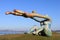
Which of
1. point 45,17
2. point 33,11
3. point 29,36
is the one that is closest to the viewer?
point 33,11

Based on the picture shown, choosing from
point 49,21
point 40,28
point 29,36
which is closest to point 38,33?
point 40,28

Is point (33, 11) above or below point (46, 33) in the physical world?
above

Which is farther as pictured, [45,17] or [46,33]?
[46,33]

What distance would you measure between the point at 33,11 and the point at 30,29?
337 cm

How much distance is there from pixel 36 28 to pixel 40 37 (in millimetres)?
955

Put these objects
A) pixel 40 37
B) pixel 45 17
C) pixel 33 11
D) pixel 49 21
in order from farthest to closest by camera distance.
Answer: pixel 40 37 < pixel 49 21 < pixel 45 17 < pixel 33 11

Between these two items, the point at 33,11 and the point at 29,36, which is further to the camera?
the point at 29,36

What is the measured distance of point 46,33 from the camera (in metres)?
16.0

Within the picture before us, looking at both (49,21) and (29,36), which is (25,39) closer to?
(29,36)

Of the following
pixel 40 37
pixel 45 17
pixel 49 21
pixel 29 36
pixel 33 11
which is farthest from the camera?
pixel 29 36

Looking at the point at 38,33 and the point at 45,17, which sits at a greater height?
the point at 45,17

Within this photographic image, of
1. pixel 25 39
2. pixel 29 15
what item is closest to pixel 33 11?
pixel 29 15

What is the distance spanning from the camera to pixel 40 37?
1633 cm

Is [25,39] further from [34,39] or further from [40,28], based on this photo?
Answer: [40,28]
